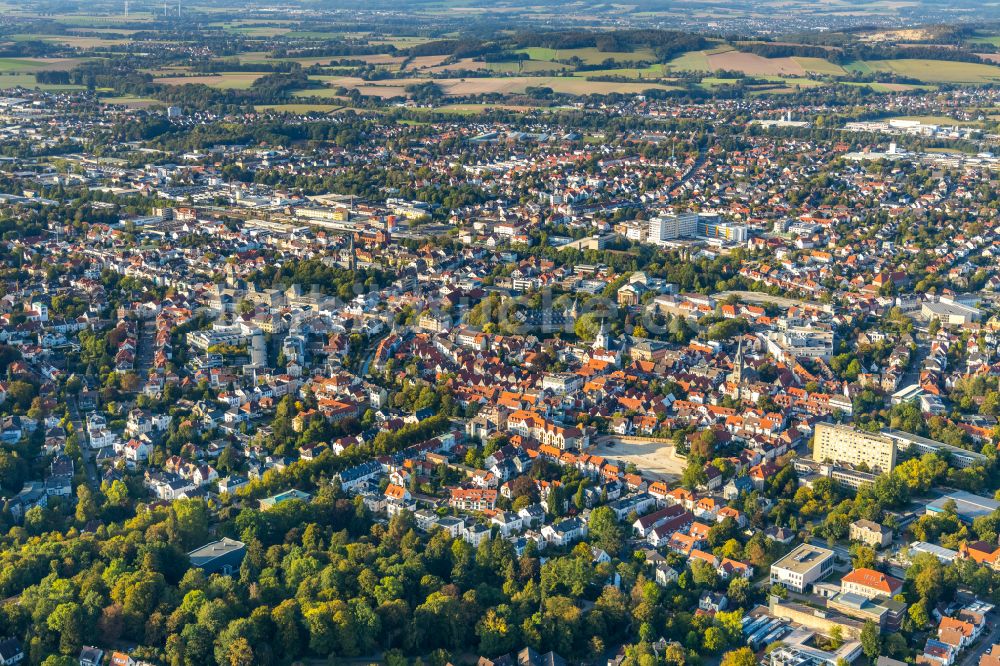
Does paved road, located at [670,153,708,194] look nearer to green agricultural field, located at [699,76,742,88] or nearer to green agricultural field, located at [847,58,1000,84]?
green agricultural field, located at [699,76,742,88]

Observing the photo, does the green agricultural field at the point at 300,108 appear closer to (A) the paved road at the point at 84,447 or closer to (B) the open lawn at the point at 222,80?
(B) the open lawn at the point at 222,80

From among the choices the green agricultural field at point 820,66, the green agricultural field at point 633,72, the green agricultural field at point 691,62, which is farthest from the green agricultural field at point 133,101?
the green agricultural field at point 820,66

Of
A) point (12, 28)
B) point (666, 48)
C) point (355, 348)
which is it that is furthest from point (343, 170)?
point (12, 28)

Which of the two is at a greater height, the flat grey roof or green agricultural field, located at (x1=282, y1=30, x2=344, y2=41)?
green agricultural field, located at (x1=282, y1=30, x2=344, y2=41)

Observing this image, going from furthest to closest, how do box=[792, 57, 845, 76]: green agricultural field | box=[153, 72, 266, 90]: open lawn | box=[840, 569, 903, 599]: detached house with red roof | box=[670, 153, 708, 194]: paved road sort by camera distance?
1. box=[792, 57, 845, 76]: green agricultural field
2. box=[153, 72, 266, 90]: open lawn
3. box=[670, 153, 708, 194]: paved road
4. box=[840, 569, 903, 599]: detached house with red roof

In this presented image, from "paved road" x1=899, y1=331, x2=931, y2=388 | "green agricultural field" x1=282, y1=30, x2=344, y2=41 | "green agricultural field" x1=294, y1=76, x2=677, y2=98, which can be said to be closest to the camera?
"paved road" x1=899, y1=331, x2=931, y2=388

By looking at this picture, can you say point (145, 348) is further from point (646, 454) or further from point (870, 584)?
point (870, 584)

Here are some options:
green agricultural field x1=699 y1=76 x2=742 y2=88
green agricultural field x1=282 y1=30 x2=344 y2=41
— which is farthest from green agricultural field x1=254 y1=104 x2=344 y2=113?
green agricultural field x1=282 y1=30 x2=344 y2=41
